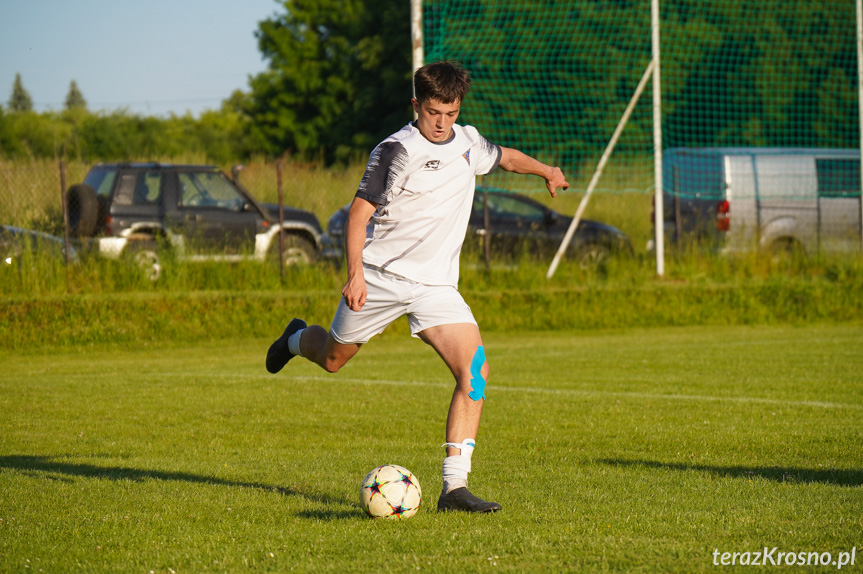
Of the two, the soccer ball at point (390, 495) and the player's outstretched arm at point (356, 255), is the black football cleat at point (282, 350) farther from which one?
the soccer ball at point (390, 495)

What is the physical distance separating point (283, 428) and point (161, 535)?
3.29 metres

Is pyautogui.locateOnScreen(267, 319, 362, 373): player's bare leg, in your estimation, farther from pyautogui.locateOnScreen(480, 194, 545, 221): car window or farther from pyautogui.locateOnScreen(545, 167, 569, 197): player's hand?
pyautogui.locateOnScreen(480, 194, 545, 221): car window

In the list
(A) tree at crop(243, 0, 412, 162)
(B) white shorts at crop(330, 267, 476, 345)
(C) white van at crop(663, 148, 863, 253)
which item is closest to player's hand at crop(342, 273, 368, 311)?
(B) white shorts at crop(330, 267, 476, 345)

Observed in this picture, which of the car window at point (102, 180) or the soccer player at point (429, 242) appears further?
the car window at point (102, 180)

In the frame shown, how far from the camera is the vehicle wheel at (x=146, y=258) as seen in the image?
49.6 ft

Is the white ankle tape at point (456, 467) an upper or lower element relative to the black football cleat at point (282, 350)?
lower

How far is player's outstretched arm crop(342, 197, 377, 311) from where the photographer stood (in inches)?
197

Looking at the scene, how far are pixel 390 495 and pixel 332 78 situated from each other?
167ft

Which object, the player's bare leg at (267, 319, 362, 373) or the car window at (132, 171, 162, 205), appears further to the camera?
the car window at (132, 171, 162, 205)

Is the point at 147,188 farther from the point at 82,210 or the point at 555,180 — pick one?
the point at 555,180

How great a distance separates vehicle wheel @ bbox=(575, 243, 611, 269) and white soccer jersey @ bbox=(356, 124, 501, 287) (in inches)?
463

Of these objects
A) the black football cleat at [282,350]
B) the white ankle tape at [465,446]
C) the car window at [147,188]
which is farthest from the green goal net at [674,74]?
the white ankle tape at [465,446]

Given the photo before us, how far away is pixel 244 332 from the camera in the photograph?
570 inches

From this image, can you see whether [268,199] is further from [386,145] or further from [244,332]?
[386,145]
